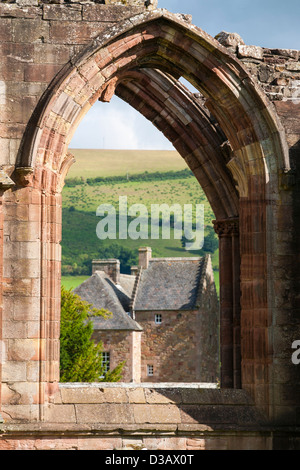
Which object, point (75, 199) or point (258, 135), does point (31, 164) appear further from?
point (75, 199)

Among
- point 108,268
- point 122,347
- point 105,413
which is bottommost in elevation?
point 122,347

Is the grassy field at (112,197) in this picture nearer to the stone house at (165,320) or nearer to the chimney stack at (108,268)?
the chimney stack at (108,268)

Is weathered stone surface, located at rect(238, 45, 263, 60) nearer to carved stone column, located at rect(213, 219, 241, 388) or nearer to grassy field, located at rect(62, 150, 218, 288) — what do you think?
carved stone column, located at rect(213, 219, 241, 388)

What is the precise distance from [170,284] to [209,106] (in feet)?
113

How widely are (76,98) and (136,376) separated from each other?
3334 centimetres

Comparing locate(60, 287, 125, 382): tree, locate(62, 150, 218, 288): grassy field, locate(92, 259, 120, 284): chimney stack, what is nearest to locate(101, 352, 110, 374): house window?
locate(92, 259, 120, 284): chimney stack

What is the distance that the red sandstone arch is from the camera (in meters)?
10.9

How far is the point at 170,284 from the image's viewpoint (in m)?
46.3

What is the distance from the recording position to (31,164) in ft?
35.1

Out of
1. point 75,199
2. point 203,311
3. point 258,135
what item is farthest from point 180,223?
point 258,135

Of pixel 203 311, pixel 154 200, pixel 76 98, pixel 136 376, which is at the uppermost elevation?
pixel 154 200

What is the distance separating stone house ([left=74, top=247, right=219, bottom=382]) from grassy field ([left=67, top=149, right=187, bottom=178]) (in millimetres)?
59122

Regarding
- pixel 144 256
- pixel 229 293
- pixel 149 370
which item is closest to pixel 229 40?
pixel 229 293

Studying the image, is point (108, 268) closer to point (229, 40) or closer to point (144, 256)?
point (144, 256)
